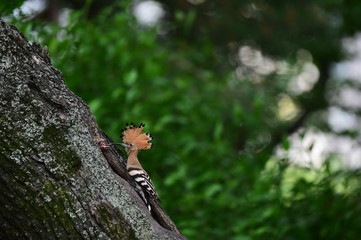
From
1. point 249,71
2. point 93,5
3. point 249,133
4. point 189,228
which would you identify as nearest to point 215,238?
point 189,228

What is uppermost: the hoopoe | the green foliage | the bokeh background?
the bokeh background

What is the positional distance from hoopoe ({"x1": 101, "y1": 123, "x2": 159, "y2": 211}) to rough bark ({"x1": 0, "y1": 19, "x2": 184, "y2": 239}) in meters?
0.17

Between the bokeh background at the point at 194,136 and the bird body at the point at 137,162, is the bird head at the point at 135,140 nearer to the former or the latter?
the bird body at the point at 137,162

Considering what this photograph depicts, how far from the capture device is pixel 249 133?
23.4 ft

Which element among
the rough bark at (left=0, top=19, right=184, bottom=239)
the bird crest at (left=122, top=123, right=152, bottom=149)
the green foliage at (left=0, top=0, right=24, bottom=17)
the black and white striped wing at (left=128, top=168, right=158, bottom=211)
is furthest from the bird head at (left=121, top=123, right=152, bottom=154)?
the green foliage at (left=0, top=0, right=24, bottom=17)

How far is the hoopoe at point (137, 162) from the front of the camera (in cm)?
235

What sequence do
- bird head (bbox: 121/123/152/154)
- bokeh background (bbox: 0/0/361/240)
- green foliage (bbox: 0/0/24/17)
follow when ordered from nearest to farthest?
bird head (bbox: 121/123/152/154) < green foliage (bbox: 0/0/24/17) < bokeh background (bbox: 0/0/361/240)

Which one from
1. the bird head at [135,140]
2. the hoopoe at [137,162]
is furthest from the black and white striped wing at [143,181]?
the bird head at [135,140]

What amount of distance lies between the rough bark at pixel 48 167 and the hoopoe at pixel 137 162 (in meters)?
0.17

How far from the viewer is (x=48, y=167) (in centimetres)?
200

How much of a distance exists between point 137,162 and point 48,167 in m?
0.53

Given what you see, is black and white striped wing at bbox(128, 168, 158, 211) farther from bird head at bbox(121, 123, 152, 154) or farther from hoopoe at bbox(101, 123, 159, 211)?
bird head at bbox(121, 123, 152, 154)

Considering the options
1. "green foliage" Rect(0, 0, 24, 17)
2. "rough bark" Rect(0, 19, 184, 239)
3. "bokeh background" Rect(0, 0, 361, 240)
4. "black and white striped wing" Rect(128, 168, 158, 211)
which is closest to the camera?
"rough bark" Rect(0, 19, 184, 239)

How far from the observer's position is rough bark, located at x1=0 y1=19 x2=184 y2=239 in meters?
1.96
